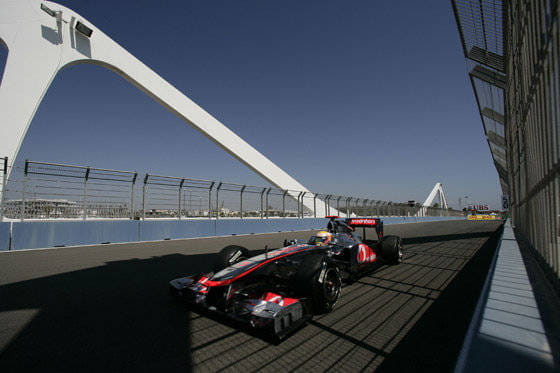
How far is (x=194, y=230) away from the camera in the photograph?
37.3 ft

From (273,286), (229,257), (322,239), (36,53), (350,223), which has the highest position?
(36,53)

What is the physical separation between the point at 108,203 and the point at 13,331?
8056mm

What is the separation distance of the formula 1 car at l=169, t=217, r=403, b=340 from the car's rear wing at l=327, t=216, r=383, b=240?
1.13 metres

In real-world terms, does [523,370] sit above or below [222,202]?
below

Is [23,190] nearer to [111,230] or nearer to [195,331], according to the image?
[111,230]

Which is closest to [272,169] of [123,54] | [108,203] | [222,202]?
[222,202]

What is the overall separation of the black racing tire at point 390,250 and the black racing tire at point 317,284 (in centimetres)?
261

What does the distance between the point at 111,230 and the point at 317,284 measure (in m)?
8.71

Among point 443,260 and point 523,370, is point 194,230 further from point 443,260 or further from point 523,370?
point 523,370

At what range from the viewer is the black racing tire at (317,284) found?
2.79 m

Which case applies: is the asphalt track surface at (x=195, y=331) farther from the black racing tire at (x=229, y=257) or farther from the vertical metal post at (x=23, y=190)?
the vertical metal post at (x=23, y=190)

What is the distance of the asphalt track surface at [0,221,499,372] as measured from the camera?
186cm

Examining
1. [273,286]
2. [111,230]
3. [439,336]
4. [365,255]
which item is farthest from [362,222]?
[111,230]

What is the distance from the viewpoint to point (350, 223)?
19.9 feet
